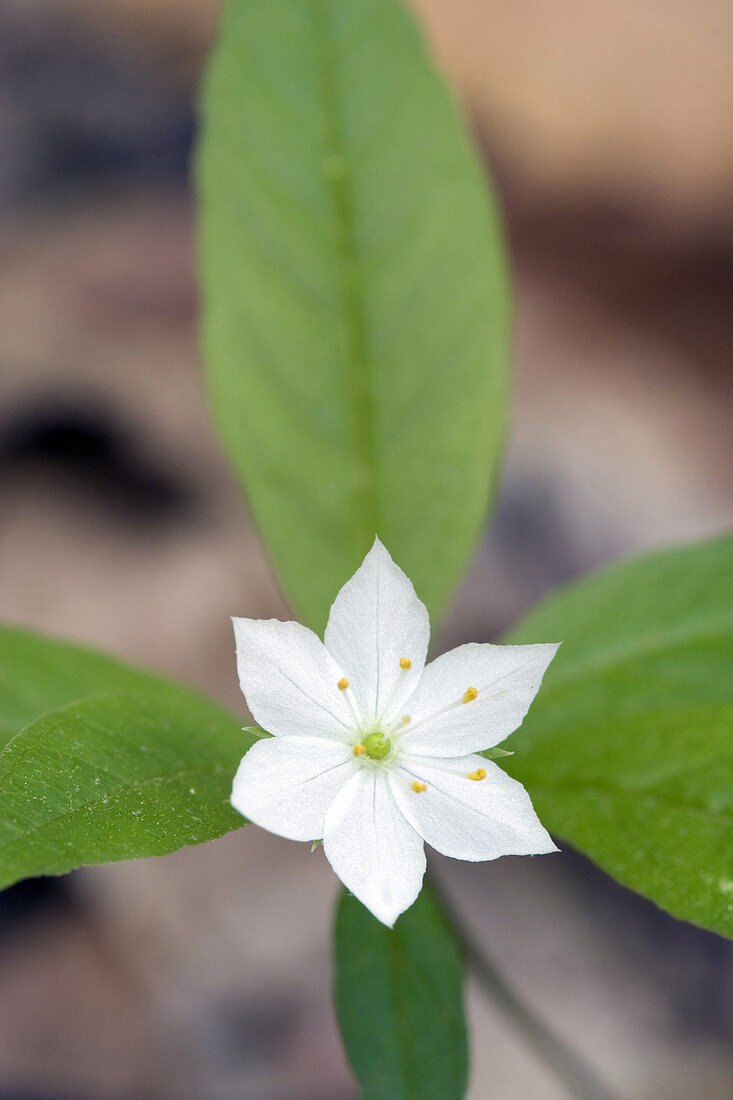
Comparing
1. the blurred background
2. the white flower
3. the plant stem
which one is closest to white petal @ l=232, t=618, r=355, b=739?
the white flower

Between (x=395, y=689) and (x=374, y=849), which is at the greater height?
(x=395, y=689)

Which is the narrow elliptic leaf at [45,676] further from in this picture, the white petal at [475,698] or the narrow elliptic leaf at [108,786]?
the white petal at [475,698]

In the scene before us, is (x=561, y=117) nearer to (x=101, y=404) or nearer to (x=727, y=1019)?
(x=101, y=404)

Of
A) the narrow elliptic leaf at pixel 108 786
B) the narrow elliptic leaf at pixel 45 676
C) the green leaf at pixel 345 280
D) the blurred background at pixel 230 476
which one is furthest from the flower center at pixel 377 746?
the blurred background at pixel 230 476

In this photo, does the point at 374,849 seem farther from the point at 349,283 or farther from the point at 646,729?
the point at 349,283

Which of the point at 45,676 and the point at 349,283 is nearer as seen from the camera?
the point at 45,676

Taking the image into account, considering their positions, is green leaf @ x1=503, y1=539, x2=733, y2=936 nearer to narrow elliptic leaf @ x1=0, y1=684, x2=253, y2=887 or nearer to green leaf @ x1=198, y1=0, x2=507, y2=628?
green leaf @ x1=198, y1=0, x2=507, y2=628

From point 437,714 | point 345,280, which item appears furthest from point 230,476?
point 437,714
